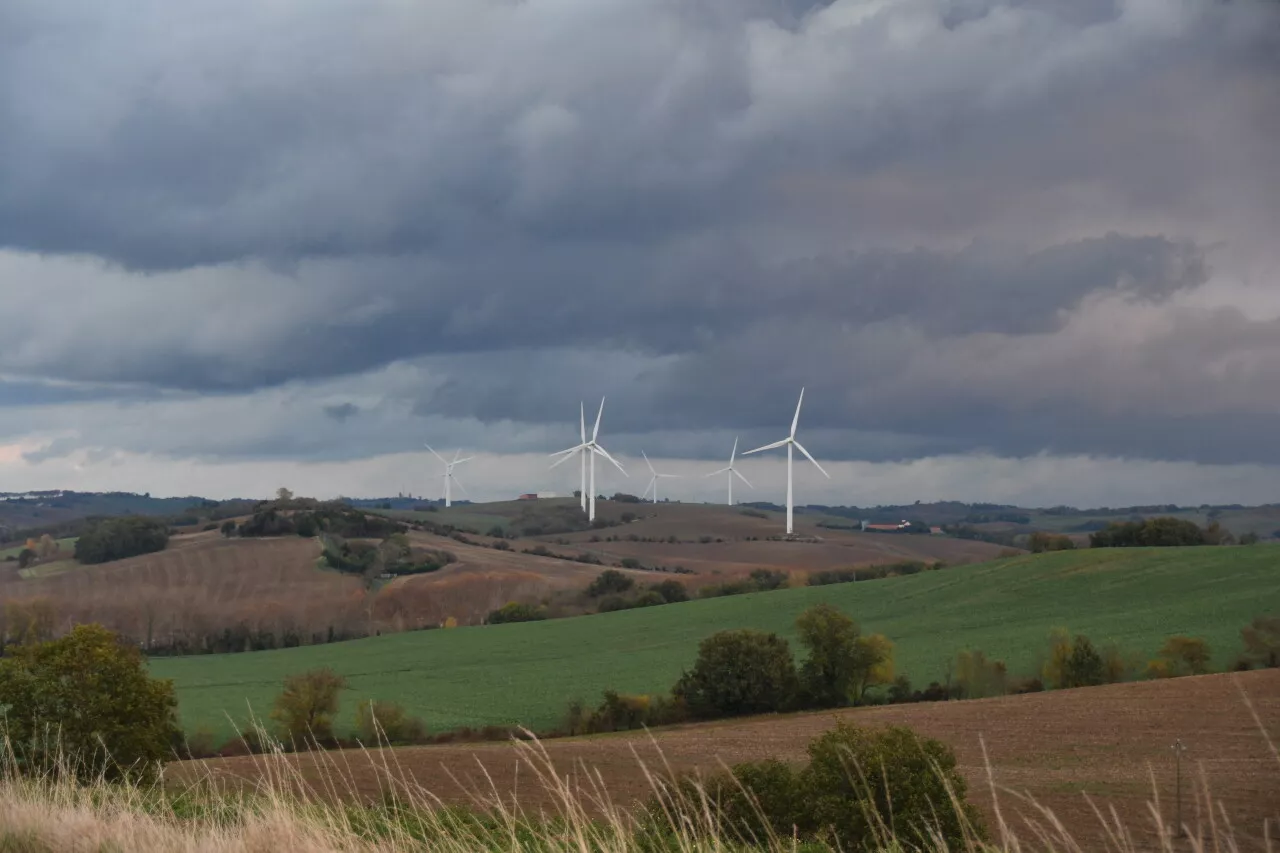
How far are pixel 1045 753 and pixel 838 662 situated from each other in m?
23.5

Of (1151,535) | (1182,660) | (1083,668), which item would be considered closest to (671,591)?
(1151,535)

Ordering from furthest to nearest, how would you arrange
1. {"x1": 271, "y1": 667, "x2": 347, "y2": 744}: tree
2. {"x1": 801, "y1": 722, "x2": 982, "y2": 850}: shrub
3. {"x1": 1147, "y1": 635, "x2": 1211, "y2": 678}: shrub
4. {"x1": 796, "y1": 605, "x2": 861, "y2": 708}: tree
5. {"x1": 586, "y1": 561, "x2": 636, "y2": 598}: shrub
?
{"x1": 586, "y1": 561, "x2": 636, "y2": 598}: shrub, {"x1": 796, "y1": 605, "x2": 861, "y2": 708}: tree, {"x1": 1147, "y1": 635, "x2": 1211, "y2": 678}: shrub, {"x1": 271, "y1": 667, "x2": 347, "y2": 744}: tree, {"x1": 801, "y1": 722, "x2": 982, "y2": 850}: shrub

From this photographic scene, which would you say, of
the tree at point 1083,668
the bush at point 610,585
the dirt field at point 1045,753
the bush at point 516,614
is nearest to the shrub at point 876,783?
the dirt field at point 1045,753

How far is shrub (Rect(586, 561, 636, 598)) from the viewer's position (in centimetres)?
12119

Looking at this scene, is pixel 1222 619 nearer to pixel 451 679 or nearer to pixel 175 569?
pixel 451 679

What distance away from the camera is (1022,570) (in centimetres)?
10494

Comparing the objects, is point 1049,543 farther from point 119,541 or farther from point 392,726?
point 119,541

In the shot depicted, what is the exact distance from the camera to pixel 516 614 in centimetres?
11550

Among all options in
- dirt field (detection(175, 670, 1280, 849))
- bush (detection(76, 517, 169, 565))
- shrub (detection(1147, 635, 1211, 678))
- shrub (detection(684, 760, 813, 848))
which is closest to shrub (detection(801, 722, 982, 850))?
shrub (detection(684, 760, 813, 848))

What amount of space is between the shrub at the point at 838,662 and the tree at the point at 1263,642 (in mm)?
19145

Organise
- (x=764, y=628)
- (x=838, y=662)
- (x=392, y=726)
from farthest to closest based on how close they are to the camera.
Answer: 1. (x=764, y=628)
2. (x=838, y=662)
3. (x=392, y=726)

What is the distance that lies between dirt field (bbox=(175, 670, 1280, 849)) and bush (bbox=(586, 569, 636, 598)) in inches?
2260

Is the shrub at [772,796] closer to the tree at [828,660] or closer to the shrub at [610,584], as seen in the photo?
the tree at [828,660]

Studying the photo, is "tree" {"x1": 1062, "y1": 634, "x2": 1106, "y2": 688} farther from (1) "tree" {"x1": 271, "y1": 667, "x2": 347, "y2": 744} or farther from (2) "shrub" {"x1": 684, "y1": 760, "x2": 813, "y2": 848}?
(2) "shrub" {"x1": 684, "y1": 760, "x2": 813, "y2": 848}
